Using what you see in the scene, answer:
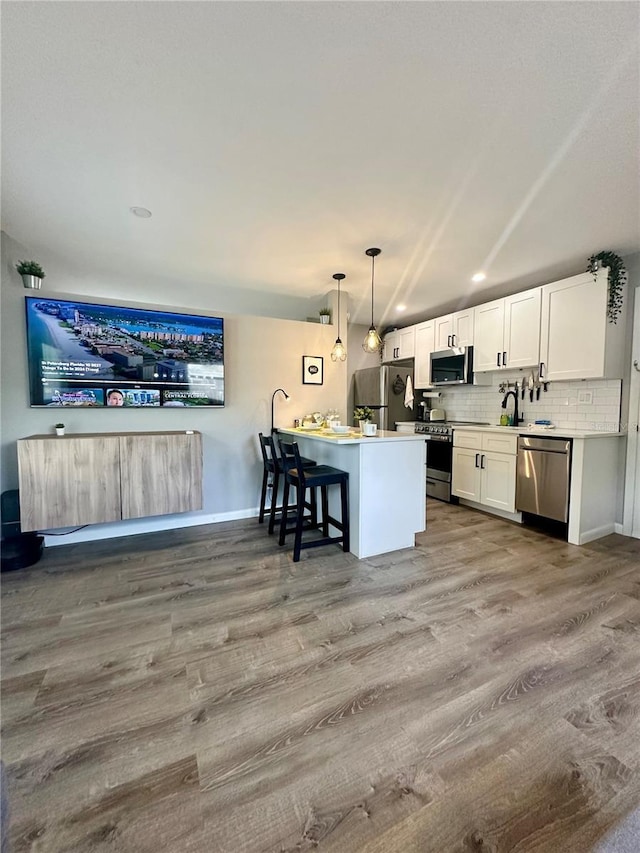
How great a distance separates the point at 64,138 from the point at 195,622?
2.77 meters

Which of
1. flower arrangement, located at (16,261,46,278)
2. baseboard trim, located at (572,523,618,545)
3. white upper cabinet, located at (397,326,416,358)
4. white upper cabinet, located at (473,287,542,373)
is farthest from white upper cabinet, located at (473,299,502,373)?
flower arrangement, located at (16,261,46,278)

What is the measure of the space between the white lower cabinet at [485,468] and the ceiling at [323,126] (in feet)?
6.49

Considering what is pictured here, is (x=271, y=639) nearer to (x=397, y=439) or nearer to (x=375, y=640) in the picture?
(x=375, y=640)

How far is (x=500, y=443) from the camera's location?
12.7 feet

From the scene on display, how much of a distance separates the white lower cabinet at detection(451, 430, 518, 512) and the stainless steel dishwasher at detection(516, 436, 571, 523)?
0.10 meters

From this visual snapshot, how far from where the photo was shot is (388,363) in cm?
598

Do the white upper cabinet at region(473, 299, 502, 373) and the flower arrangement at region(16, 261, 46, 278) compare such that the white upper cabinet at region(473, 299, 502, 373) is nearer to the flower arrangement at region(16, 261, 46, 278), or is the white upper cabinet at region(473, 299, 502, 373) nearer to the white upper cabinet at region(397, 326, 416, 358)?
the white upper cabinet at region(397, 326, 416, 358)

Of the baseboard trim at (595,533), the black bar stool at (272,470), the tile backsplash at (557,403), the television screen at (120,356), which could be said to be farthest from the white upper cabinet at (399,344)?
the baseboard trim at (595,533)

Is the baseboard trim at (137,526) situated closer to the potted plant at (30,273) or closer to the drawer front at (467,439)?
the potted plant at (30,273)

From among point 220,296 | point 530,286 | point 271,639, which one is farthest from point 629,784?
point 220,296

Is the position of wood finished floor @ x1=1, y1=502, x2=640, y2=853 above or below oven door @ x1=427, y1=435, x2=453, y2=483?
below

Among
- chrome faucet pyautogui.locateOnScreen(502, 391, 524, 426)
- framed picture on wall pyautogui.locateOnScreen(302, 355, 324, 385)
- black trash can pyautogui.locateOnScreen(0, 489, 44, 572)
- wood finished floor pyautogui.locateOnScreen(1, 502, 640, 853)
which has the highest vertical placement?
framed picture on wall pyautogui.locateOnScreen(302, 355, 324, 385)

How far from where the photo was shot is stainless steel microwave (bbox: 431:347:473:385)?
4.62 meters

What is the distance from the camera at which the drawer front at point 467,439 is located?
415 centimetres
